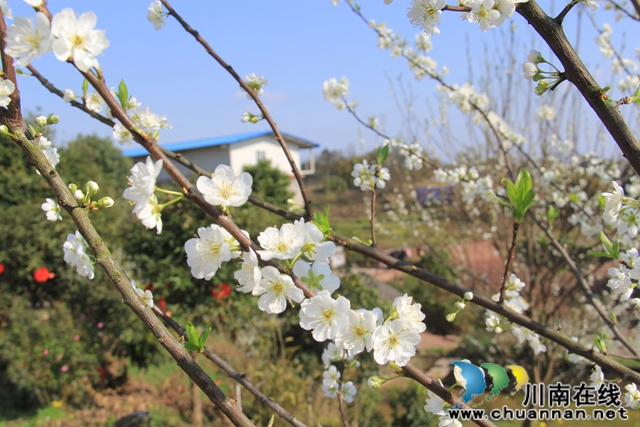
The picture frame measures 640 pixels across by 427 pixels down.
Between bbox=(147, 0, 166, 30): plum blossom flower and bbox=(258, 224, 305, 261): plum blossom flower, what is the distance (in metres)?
0.91

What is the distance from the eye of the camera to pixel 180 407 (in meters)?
4.66

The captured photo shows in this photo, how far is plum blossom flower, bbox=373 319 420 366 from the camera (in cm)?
77

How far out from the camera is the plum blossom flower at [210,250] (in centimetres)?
74

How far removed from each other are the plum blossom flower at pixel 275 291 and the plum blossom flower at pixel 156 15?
963 mm

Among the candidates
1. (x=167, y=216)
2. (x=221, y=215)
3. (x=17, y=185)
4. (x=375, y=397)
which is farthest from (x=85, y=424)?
(x=221, y=215)

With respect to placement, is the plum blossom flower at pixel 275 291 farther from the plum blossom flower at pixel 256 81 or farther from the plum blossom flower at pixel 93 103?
the plum blossom flower at pixel 256 81

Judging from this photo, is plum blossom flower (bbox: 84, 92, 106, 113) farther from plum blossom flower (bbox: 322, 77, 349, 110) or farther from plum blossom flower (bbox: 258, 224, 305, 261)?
plum blossom flower (bbox: 322, 77, 349, 110)

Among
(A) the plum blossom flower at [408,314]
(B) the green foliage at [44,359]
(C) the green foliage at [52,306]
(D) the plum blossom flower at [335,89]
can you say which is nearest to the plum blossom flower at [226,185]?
(A) the plum blossom flower at [408,314]

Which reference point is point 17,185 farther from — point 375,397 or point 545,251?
point 545,251

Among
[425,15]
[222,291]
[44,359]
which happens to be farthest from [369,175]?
[44,359]

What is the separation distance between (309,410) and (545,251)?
239 cm

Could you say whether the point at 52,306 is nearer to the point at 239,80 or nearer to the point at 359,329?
the point at 239,80

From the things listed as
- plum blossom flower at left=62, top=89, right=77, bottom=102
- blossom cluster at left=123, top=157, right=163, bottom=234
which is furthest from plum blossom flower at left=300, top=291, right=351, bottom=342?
plum blossom flower at left=62, top=89, right=77, bottom=102

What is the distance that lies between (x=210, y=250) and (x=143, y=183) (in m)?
0.15
